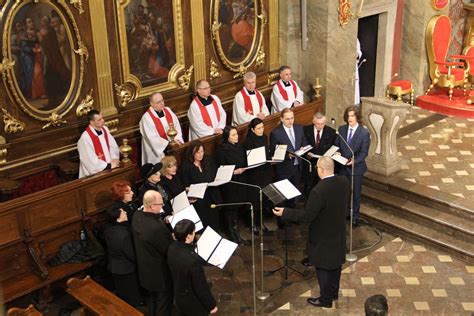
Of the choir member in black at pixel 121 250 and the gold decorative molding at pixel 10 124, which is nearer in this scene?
the choir member in black at pixel 121 250

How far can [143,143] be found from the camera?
29.9 feet

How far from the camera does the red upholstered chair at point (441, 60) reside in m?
12.9

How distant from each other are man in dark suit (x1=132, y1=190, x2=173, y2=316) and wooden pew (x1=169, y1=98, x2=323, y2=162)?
2153 millimetres

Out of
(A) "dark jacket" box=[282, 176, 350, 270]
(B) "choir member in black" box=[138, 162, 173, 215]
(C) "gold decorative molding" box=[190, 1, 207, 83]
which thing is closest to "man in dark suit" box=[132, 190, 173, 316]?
(B) "choir member in black" box=[138, 162, 173, 215]

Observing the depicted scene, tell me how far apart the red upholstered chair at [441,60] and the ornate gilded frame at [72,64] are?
23.6ft

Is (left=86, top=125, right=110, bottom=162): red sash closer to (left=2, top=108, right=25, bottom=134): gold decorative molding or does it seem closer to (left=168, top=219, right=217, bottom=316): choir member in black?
(left=2, top=108, right=25, bottom=134): gold decorative molding

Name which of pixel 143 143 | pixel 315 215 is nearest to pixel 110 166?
pixel 143 143

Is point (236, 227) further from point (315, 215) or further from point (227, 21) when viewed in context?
point (227, 21)

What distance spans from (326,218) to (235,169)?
2.07m

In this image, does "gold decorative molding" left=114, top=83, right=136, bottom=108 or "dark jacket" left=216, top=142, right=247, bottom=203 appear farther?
"gold decorative molding" left=114, top=83, right=136, bottom=108

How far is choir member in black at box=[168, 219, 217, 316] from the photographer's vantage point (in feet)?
19.0

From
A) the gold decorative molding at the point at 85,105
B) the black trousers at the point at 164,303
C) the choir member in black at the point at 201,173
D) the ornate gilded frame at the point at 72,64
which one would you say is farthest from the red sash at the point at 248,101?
the black trousers at the point at 164,303

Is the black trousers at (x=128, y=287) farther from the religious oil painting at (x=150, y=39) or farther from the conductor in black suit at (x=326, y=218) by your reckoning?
the religious oil painting at (x=150, y=39)

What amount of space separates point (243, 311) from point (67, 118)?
3.36 metres
